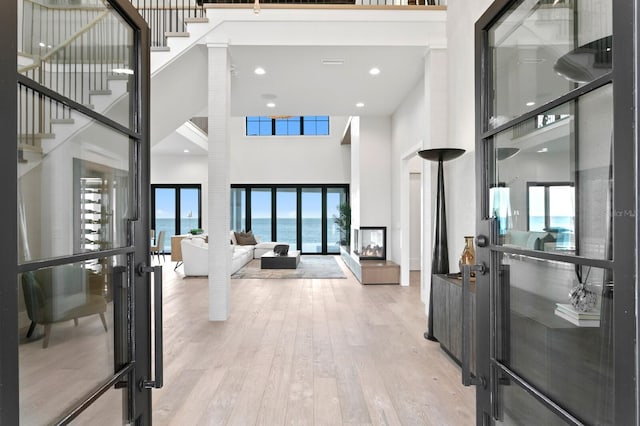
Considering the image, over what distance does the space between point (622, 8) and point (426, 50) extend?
13.5 feet

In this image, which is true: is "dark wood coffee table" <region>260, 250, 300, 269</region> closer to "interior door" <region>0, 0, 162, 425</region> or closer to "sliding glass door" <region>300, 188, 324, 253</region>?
"sliding glass door" <region>300, 188, 324, 253</region>

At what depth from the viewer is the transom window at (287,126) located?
12.4m

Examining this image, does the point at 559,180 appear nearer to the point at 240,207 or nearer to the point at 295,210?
the point at 295,210

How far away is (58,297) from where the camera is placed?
44.0 inches

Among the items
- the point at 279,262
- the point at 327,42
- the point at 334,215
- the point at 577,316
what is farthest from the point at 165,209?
the point at 577,316

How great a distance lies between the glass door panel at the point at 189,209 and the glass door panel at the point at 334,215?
411 centimetres

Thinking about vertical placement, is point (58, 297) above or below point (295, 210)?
below

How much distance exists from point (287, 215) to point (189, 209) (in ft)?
10.3

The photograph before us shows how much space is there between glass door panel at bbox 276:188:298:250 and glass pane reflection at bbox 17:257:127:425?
1073 cm

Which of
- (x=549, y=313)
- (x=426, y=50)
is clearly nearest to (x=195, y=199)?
(x=426, y=50)

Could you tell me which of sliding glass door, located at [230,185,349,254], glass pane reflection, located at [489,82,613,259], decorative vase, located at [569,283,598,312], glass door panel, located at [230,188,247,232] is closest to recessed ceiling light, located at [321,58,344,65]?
glass pane reflection, located at [489,82,613,259]

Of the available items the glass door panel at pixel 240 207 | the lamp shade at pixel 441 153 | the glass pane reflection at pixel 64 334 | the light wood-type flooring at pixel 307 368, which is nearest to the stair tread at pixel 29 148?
the glass pane reflection at pixel 64 334

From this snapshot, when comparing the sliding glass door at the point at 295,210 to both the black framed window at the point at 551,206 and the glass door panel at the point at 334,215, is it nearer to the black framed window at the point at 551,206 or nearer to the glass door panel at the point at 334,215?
the glass door panel at the point at 334,215

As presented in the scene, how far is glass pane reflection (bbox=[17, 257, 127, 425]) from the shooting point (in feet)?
3.20
